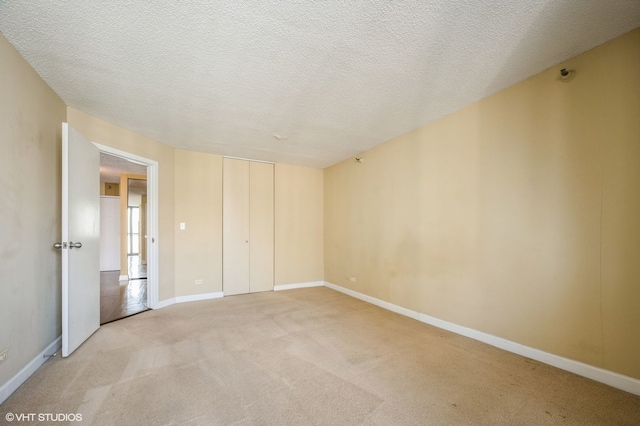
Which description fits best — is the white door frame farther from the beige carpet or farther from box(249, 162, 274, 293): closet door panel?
box(249, 162, 274, 293): closet door panel

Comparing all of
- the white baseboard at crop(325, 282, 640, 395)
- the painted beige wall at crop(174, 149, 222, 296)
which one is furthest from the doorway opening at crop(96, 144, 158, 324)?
the white baseboard at crop(325, 282, 640, 395)

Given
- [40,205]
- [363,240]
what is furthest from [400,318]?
[40,205]

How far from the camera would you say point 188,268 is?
433 centimetres

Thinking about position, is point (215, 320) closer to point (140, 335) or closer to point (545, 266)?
point (140, 335)

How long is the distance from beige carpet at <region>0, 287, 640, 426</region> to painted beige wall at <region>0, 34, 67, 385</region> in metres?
0.38

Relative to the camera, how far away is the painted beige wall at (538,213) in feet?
6.11

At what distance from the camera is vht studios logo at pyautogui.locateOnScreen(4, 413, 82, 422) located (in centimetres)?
158

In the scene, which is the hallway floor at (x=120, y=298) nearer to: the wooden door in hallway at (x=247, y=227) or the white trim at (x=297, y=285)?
the wooden door in hallway at (x=247, y=227)

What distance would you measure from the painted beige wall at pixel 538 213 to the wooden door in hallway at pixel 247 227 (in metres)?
2.58

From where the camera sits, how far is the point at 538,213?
7.50ft

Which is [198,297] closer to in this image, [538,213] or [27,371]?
[27,371]

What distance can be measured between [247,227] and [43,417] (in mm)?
3467

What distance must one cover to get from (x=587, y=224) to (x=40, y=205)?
459 cm

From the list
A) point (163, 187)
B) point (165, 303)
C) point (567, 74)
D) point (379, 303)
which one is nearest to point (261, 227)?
point (163, 187)
